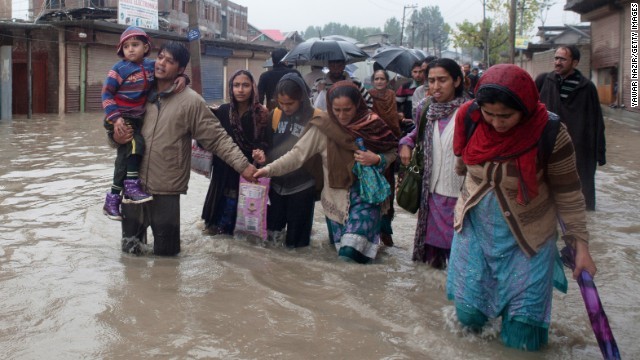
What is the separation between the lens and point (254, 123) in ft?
17.2

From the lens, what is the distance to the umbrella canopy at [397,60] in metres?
8.67

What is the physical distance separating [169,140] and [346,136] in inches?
48.9

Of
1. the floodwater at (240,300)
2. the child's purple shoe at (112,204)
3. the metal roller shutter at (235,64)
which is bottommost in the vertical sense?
the floodwater at (240,300)

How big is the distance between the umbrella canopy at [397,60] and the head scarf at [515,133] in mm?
5592

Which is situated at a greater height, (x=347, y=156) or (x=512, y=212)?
(x=347, y=156)

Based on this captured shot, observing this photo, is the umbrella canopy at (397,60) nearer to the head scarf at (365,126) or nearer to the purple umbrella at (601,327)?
the head scarf at (365,126)

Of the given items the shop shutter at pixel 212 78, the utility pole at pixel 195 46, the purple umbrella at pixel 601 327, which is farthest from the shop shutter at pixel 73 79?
the purple umbrella at pixel 601 327

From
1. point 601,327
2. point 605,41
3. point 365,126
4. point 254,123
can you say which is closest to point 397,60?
point 254,123

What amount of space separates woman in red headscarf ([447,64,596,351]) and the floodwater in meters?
0.25

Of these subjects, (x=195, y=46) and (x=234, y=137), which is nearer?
(x=234, y=137)

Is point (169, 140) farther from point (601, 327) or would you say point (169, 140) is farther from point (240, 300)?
point (601, 327)

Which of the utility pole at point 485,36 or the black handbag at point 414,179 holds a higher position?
the utility pole at point 485,36

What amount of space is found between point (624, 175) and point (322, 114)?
6.80 meters

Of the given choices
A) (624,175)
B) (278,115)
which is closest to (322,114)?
(278,115)
